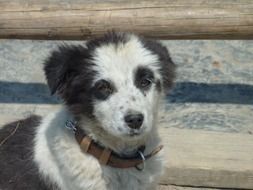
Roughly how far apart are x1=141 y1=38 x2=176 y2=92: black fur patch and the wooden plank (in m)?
0.88

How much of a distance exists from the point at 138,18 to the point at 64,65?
192 cm

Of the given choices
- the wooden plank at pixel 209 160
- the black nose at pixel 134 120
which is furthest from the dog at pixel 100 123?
the wooden plank at pixel 209 160

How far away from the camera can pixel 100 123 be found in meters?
3.86

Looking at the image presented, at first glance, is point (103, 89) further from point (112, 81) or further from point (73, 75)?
point (73, 75)

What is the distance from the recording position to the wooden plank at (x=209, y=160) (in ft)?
15.6

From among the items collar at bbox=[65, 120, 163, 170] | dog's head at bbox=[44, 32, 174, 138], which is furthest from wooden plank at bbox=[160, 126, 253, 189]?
dog's head at bbox=[44, 32, 174, 138]

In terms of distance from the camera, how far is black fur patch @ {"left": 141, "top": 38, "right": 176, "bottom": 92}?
158 inches

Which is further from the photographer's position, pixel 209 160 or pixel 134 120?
pixel 209 160

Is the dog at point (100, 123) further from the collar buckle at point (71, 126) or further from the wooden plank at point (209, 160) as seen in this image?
the wooden plank at point (209, 160)

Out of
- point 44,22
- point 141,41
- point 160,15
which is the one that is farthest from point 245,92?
point 141,41

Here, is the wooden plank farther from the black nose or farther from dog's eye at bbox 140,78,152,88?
the black nose

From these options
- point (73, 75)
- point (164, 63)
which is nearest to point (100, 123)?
point (73, 75)

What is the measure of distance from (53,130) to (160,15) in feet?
6.25

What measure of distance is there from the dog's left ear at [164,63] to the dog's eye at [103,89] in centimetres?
38
